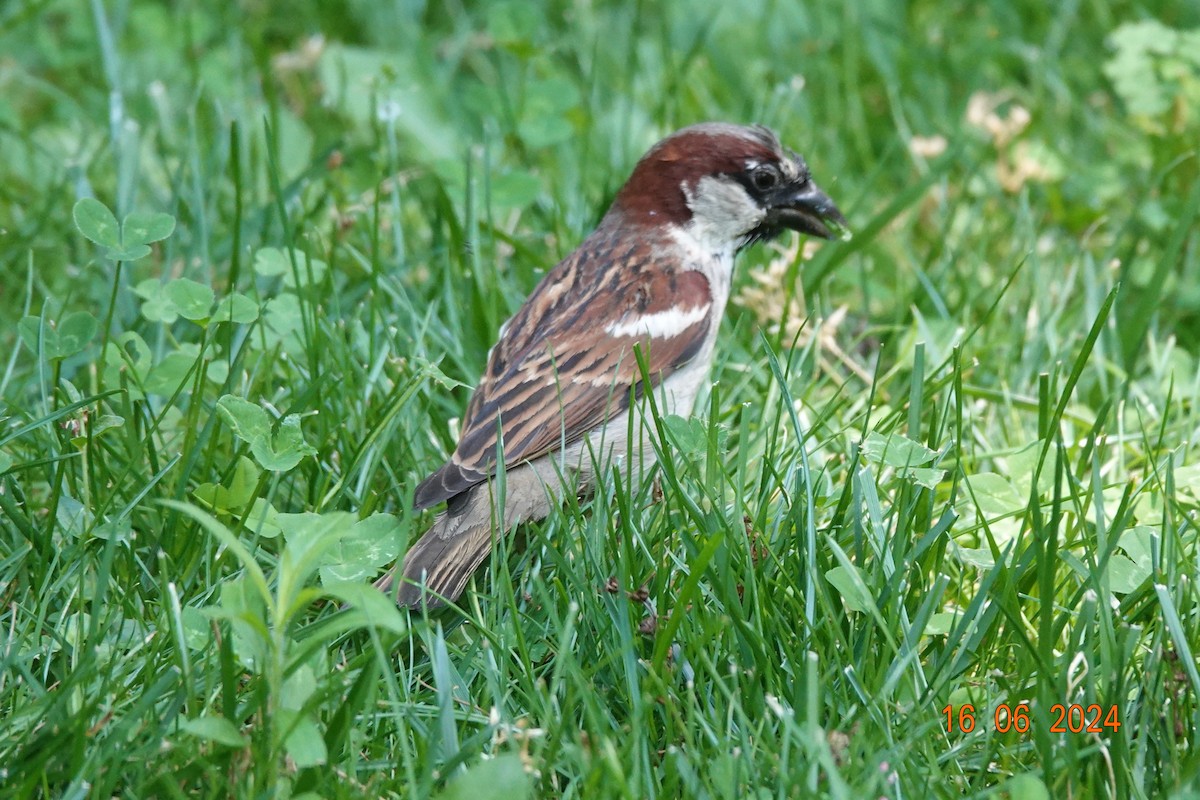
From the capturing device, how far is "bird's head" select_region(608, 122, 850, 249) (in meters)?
3.79

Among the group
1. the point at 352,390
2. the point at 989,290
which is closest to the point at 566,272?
the point at 352,390

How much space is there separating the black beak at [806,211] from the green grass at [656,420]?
0.22 meters

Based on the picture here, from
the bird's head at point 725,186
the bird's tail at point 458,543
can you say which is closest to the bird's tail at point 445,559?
the bird's tail at point 458,543

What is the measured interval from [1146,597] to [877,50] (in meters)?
3.27

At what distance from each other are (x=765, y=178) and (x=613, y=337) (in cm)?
69

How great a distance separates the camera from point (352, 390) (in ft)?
10.7

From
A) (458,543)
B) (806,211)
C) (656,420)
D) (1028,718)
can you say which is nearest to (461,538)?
(458,543)

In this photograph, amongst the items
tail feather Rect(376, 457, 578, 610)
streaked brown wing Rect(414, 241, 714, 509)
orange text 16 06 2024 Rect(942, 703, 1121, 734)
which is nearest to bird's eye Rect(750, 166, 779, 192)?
streaked brown wing Rect(414, 241, 714, 509)

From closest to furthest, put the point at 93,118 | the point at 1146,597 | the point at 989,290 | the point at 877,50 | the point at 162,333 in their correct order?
1. the point at 1146,597
2. the point at 162,333
3. the point at 989,290
4. the point at 93,118
5. the point at 877,50

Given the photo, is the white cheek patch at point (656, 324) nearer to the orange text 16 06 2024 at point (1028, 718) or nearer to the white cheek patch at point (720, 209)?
the white cheek patch at point (720, 209)

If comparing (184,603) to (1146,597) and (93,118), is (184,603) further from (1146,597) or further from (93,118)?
(93,118)

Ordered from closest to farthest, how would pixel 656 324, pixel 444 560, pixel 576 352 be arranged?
1. pixel 444 560
2. pixel 576 352
3. pixel 656 324

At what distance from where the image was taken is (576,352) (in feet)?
11.2

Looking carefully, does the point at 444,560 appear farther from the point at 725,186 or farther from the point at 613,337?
the point at 725,186
